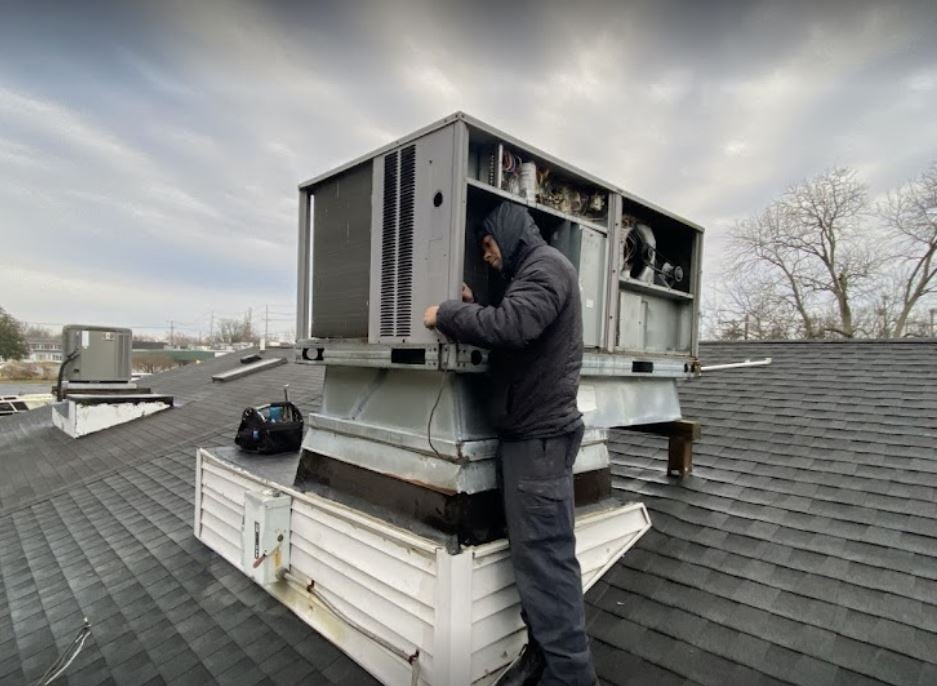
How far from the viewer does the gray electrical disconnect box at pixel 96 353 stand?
31.6 feet

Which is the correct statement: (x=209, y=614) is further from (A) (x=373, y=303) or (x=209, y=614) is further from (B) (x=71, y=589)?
(A) (x=373, y=303)

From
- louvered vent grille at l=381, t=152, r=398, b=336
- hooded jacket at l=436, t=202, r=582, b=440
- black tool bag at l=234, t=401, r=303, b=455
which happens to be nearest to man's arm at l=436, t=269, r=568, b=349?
hooded jacket at l=436, t=202, r=582, b=440

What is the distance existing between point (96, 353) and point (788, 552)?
11965mm

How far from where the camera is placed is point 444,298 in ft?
6.10

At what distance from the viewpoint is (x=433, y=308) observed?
1807 mm

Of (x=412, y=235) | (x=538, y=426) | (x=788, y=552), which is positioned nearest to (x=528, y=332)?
(x=538, y=426)

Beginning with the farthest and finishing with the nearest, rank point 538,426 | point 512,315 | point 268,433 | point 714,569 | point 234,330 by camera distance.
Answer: point 234,330, point 268,433, point 714,569, point 538,426, point 512,315

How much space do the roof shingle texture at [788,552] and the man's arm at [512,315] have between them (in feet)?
4.99

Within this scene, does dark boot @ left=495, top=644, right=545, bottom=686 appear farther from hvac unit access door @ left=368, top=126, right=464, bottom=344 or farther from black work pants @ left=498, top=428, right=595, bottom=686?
hvac unit access door @ left=368, top=126, right=464, bottom=344

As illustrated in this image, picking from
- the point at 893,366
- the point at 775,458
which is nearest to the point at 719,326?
the point at 893,366

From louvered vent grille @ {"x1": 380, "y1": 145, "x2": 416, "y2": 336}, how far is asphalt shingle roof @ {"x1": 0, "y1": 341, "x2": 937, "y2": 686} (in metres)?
1.61

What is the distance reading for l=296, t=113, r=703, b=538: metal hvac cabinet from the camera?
1913 mm

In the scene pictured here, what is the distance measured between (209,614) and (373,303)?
2160 millimetres

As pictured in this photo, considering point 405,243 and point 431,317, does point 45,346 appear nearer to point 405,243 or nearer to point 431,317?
point 405,243
